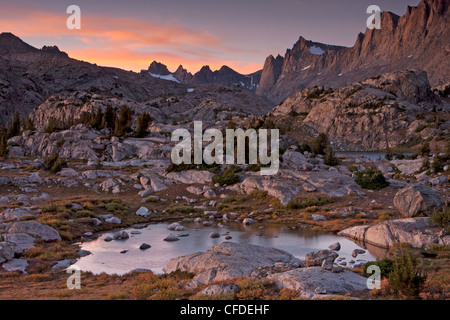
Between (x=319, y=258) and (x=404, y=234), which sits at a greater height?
(x=404, y=234)

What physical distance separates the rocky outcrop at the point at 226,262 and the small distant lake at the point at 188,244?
1.92 m

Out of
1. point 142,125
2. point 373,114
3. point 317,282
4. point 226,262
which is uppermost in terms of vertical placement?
point 373,114

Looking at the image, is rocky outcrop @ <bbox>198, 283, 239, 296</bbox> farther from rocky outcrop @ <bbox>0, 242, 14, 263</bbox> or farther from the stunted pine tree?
the stunted pine tree

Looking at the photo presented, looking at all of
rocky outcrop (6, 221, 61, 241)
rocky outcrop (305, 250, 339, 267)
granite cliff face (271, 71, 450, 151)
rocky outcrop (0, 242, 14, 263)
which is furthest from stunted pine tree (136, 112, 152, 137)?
rocky outcrop (305, 250, 339, 267)

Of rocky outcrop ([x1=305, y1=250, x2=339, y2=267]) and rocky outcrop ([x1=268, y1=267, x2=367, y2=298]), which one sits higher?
rocky outcrop ([x1=268, y1=267, x2=367, y2=298])

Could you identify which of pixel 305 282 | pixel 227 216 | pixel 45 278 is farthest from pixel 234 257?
pixel 227 216

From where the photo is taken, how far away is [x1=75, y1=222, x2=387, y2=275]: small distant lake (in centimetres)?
1856

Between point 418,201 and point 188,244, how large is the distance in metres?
15.3

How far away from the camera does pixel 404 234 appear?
65.7 feet

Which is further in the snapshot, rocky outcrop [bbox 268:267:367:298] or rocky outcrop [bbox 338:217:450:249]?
rocky outcrop [bbox 338:217:450:249]

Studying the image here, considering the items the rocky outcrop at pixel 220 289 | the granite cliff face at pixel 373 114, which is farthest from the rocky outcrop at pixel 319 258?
the granite cliff face at pixel 373 114

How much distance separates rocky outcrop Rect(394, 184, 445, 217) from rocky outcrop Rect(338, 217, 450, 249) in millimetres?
1785

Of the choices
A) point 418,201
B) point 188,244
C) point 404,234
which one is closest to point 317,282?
point 404,234

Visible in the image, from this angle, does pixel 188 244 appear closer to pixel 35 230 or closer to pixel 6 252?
pixel 35 230
